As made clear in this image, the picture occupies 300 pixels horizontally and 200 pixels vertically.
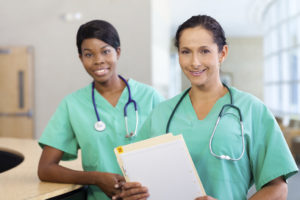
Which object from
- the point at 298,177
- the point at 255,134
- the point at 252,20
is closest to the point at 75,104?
the point at 255,134

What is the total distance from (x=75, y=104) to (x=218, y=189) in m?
0.70

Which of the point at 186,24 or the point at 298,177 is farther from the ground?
the point at 186,24

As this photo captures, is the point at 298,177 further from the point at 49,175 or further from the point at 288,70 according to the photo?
the point at 49,175

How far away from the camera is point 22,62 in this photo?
488 cm

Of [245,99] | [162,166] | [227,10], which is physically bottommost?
[162,166]

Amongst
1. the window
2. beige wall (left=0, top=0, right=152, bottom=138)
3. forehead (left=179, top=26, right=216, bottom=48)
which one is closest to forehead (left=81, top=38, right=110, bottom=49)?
forehead (left=179, top=26, right=216, bottom=48)

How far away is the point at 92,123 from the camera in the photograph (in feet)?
4.78

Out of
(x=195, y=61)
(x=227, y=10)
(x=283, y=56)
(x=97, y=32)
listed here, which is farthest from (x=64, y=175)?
(x=227, y=10)

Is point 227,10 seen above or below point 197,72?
above

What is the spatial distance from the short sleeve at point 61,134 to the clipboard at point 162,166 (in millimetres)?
462

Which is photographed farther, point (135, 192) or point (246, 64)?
point (246, 64)

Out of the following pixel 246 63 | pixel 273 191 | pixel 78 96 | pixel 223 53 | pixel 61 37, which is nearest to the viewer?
pixel 273 191

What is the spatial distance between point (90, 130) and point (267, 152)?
0.70 metres

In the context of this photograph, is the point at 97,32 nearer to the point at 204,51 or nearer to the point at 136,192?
the point at 204,51
